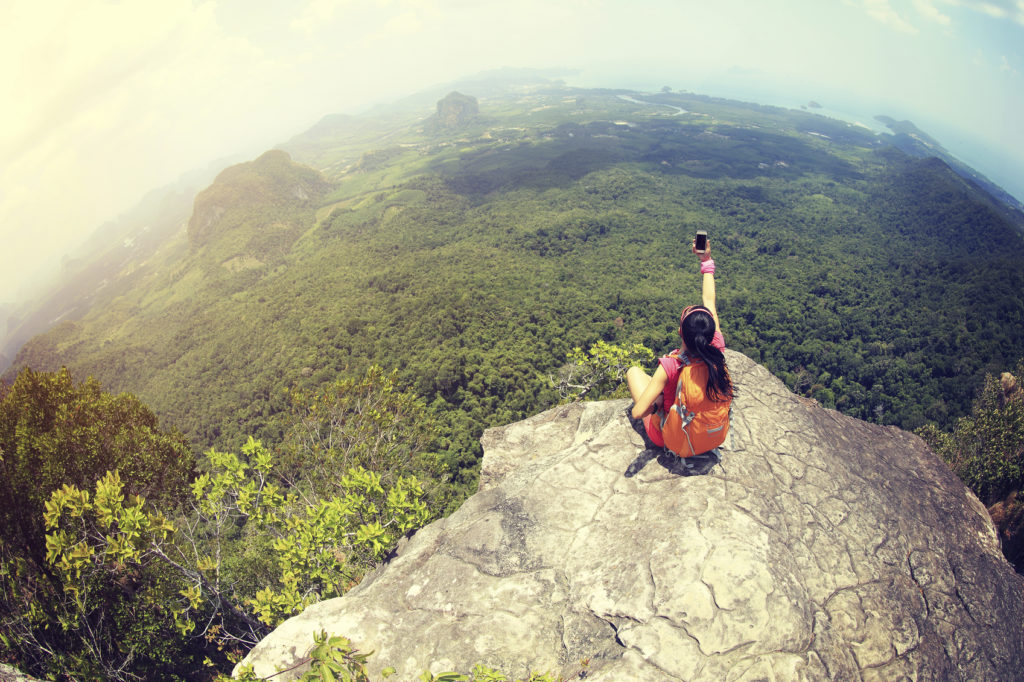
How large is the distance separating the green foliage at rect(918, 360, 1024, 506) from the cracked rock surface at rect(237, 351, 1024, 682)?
26.5m

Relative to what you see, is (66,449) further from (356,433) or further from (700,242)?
(700,242)

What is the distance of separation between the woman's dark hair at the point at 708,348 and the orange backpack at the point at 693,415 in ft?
0.36

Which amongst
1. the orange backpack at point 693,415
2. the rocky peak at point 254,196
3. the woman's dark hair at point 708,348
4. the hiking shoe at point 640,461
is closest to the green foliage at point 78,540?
the hiking shoe at point 640,461

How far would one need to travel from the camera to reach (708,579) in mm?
5000

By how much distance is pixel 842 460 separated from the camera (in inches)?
290

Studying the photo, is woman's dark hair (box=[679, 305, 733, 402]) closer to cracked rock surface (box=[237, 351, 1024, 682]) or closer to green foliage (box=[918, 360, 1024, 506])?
cracked rock surface (box=[237, 351, 1024, 682])

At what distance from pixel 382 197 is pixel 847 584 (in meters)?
164

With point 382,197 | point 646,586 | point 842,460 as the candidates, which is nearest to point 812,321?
point 842,460

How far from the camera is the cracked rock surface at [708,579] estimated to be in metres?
4.78

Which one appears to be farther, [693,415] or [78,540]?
[78,540]

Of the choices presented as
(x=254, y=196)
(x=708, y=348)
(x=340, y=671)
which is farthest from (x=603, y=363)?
(x=254, y=196)

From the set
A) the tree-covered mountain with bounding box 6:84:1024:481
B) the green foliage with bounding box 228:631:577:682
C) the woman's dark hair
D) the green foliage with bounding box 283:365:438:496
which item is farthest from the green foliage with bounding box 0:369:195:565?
the tree-covered mountain with bounding box 6:84:1024:481

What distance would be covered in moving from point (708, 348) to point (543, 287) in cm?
7852

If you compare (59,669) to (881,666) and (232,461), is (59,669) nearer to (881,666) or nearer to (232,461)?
(232,461)
